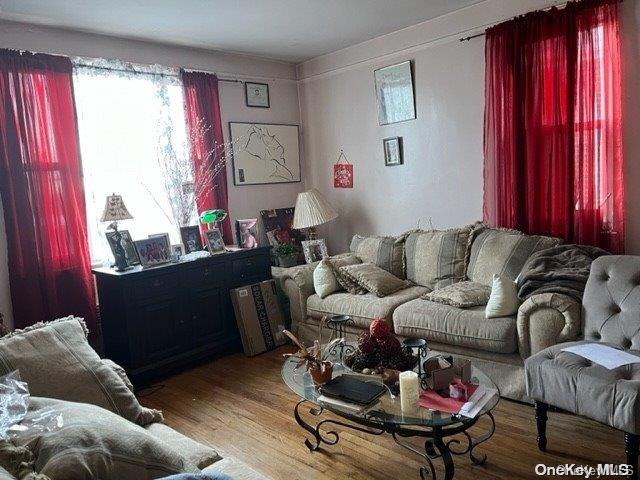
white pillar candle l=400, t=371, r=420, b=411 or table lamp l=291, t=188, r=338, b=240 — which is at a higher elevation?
table lamp l=291, t=188, r=338, b=240

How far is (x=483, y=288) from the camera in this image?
319 cm

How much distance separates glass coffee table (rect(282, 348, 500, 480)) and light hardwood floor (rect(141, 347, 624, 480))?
0.07 m

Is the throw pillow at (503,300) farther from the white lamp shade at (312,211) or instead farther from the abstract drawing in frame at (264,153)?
the abstract drawing in frame at (264,153)

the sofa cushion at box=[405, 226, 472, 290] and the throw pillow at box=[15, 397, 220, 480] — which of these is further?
the sofa cushion at box=[405, 226, 472, 290]

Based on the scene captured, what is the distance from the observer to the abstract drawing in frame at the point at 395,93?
13.4 ft

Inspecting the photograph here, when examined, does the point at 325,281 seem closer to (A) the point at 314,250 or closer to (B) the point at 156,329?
(A) the point at 314,250

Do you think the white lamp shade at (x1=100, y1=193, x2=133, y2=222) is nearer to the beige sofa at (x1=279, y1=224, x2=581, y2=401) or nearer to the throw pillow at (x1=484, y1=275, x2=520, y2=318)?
the beige sofa at (x1=279, y1=224, x2=581, y2=401)

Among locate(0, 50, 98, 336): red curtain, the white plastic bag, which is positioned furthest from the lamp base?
the white plastic bag

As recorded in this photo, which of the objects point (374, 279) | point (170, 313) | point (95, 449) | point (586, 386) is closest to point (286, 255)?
point (374, 279)

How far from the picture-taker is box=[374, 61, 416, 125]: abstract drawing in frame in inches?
161

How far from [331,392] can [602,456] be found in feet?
4.20

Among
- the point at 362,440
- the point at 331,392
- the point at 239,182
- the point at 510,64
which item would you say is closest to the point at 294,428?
the point at 362,440

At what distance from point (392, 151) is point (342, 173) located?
2.09ft

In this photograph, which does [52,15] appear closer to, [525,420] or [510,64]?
[510,64]
